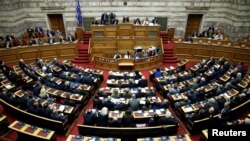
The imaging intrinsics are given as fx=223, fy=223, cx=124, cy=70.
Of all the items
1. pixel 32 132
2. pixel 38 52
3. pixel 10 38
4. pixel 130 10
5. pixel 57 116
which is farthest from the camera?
pixel 130 10

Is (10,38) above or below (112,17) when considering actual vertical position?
below

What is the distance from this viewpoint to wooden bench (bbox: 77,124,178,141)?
9.02 m

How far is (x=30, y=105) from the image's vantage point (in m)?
10.2

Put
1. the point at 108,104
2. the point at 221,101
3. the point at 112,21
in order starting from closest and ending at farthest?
the point at 221,101 → the point at 108,104 → the point at 112,21

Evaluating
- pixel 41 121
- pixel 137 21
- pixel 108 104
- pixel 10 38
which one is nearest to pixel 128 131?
pixel 108 104

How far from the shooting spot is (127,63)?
16203 mm

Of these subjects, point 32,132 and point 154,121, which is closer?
point 32,132

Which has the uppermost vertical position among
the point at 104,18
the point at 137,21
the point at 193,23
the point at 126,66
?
the point at 104,18

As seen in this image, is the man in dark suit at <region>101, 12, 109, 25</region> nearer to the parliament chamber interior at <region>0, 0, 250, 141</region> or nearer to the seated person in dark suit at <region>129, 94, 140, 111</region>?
the parliament chamber interior at <region>0, 0, 250, 141</region>

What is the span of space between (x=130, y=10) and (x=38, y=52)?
28.3 feet

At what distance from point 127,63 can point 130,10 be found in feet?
20.0

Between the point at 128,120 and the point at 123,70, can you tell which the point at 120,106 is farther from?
the point at 123,70

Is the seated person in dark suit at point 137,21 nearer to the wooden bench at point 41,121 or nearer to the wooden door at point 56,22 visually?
the wooden door at point 56,22

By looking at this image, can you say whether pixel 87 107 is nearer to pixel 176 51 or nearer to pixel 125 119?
pixel 125 119
